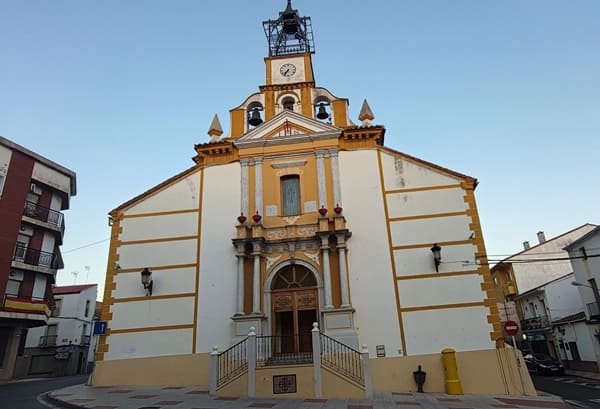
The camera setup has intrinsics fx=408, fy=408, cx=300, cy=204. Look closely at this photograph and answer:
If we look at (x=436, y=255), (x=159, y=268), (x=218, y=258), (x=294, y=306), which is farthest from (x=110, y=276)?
(x=436, y=255)

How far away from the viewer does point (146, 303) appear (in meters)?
13.7

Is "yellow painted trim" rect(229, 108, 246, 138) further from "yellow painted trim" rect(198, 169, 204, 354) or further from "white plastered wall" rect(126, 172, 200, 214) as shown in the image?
"white plastered wall" rect(126, 172, 200, 214)

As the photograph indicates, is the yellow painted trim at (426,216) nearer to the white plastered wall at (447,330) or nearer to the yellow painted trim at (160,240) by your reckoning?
the white plastered wall at (447,330)

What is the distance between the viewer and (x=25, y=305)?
72.3 feet

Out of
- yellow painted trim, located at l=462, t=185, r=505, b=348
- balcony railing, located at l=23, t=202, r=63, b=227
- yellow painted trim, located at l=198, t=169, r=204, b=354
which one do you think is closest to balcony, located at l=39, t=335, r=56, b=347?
balcony railing, located at l=23, t=202, r=63, b=227

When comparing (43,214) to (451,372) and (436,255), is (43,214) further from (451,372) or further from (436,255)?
(451,372)

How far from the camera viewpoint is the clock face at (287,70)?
17.3 m

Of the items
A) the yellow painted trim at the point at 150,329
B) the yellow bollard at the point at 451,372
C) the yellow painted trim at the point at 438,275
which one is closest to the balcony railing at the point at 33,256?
the yellow painted trim at the point at 150,329

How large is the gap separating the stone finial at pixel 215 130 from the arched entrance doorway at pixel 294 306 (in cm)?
596

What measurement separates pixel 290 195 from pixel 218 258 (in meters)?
3.40

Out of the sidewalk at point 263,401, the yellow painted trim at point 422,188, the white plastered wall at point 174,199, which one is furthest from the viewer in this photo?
the white plastered wall at point 174,199

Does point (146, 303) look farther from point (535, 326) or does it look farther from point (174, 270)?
point (535, 326)

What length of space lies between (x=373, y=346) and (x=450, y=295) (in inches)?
112

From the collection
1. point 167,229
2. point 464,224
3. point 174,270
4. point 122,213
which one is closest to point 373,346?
point 464,224
